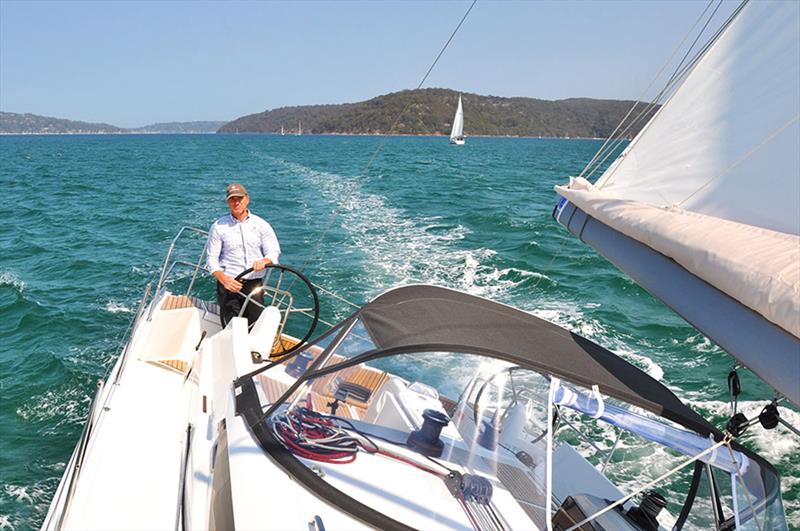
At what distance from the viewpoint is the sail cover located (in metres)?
1.80

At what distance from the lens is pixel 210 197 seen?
706 inches

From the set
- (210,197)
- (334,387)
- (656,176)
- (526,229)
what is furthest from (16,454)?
(210,197)

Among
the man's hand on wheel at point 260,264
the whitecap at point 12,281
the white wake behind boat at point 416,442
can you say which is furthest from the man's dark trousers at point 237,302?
the whitecap at point 12,281

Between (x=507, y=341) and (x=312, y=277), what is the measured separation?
7.29 metres

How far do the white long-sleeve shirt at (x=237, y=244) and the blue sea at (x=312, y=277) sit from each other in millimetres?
734

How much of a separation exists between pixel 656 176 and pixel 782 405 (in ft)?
12.3

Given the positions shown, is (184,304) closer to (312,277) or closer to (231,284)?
(231,284)

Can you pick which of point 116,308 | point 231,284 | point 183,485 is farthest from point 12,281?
point 183,485

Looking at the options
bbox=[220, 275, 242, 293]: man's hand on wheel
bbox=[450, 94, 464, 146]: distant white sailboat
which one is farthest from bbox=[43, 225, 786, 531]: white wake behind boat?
bbox=[450, 94, 464, 146]: distant white sailboat

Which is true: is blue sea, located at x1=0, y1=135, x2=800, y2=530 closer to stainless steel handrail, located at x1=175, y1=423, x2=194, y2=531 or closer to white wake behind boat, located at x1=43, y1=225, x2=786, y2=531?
stainless steel handrail, located at x1=175, y1=423, x2=194, y2=531

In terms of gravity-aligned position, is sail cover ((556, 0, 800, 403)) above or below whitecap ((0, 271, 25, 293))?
above

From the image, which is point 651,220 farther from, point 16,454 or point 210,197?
point 210,197

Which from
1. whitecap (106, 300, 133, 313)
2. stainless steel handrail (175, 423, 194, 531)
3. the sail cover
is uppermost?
the sail cover

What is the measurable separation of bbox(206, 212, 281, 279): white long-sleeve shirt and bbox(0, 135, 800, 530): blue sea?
28.9 inches
